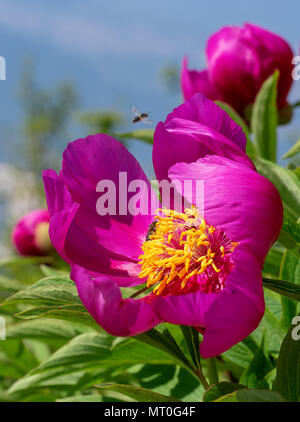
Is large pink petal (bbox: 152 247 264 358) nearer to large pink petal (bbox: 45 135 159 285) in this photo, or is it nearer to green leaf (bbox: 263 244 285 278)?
large pink petal (bbox: 45 135 159 285)

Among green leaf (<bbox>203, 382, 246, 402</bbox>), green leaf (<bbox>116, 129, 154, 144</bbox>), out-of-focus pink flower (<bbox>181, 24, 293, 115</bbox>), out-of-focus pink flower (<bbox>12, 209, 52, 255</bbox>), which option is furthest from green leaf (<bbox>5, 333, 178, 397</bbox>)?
out-of-focus pink flower (<bbox>12, 209, 52, 255</bbox>)

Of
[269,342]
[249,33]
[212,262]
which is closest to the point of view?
[212,262]

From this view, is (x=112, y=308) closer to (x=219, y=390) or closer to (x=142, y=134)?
(x=219, y=390)

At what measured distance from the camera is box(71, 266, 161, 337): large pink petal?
0.40m

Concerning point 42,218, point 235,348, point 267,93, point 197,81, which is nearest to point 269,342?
point 235,348

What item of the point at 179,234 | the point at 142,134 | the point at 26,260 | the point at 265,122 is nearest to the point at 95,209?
the point at 179,234

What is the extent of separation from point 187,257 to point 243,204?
0.08m

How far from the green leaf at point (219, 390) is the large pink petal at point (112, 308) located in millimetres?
70

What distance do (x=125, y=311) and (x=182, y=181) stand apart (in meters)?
0.14

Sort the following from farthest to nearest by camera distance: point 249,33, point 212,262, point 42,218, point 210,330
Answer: point 42,218
point 249,33
point 212,262
point 210,330

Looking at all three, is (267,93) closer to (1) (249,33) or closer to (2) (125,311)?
(1) (249,33)

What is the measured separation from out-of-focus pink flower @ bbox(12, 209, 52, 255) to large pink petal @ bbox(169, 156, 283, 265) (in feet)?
2.97

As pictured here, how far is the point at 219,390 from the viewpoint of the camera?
427 millimetres
